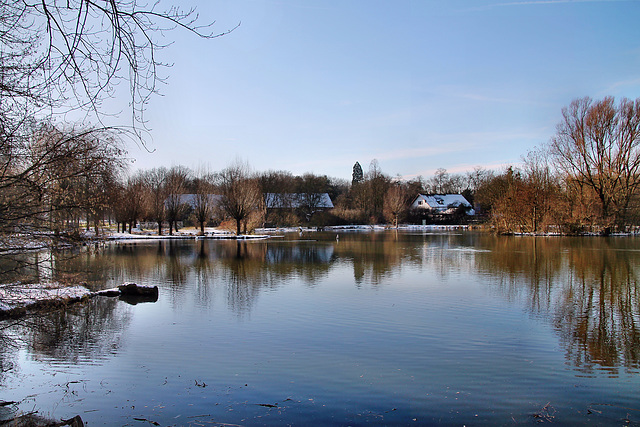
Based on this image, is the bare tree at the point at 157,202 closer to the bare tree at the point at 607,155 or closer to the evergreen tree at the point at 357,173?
the bare tree at the point at 607,155

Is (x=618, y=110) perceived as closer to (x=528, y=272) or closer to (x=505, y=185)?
(x=505, y=185)

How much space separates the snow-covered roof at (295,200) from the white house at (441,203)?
51.6 feet

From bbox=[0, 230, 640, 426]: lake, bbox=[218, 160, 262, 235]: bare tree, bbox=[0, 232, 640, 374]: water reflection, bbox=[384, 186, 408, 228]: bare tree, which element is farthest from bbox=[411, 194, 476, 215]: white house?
bbox=[0, 230, 640, 426]: lake

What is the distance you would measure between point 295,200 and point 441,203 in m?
28.2

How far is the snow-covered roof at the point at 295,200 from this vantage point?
62.3 m

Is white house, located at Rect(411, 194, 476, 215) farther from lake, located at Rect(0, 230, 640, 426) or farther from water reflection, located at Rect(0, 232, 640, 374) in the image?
lake, located at Rect(0, 230, 640, 426)

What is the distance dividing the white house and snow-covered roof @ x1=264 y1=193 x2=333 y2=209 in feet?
51.6

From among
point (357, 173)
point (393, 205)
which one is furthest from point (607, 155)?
point (357, 173)

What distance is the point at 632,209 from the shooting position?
39.2 metres

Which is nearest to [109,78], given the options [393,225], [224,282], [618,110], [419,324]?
[419,324]

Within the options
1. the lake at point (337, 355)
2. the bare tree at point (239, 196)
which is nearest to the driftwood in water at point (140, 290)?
the lake at point (337, 355)

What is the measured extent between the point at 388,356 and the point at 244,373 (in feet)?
7.33

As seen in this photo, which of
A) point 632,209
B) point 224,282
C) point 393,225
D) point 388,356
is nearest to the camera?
point 388,356

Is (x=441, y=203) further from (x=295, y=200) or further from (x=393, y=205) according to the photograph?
(x=295, y=200)
